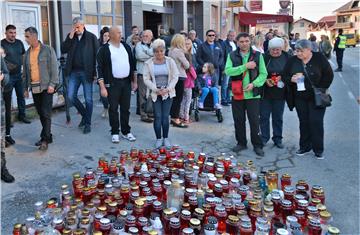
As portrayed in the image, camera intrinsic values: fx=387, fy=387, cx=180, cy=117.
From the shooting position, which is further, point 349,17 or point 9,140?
point 349,17

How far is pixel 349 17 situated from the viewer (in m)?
87.5

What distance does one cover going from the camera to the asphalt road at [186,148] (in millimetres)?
4340

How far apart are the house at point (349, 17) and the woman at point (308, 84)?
276ft

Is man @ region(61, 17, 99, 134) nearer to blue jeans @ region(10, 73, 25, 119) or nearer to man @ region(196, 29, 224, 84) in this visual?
blue jeans @ region(10, 73, 25, 119)

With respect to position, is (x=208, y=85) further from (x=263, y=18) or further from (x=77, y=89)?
(x=263, y=18)

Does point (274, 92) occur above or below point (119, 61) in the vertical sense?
below

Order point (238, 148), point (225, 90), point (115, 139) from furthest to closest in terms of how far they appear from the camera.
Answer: point (225, 90), point (115, 139), point (238, 148)

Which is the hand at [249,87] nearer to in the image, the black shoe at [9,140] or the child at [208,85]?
the child at [208,85]

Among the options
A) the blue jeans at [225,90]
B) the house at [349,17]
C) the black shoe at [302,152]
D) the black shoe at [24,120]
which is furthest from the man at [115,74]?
the house at [349,17]

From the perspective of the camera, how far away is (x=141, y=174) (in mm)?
4445

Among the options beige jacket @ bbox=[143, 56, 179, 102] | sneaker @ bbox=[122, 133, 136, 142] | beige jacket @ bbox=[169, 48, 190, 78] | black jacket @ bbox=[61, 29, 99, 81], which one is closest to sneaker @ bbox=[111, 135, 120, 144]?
sneaker @ bbox=[122, 133, 136, 142]

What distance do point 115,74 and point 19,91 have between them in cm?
242

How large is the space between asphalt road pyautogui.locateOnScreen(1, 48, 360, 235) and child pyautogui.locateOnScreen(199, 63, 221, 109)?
45 cm

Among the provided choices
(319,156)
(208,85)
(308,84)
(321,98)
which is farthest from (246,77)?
(208,85)
